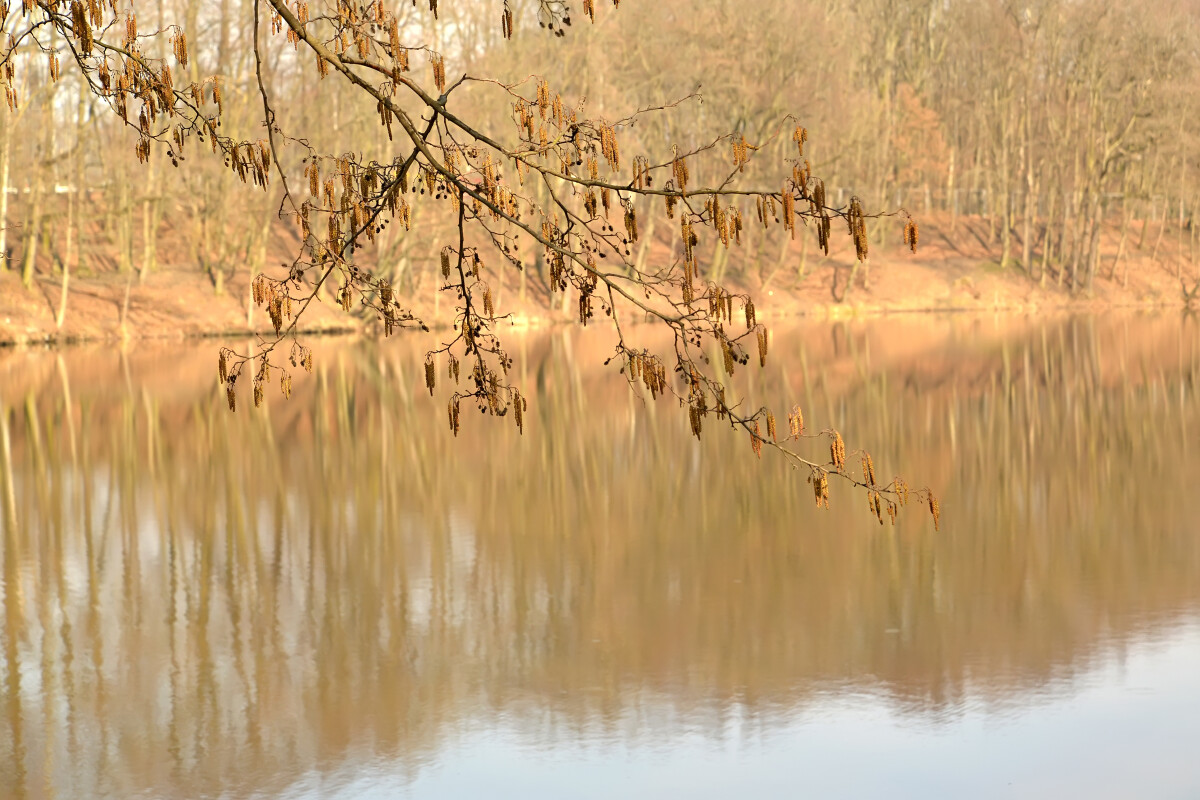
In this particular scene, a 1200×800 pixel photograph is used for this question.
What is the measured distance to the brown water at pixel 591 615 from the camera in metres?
9.41

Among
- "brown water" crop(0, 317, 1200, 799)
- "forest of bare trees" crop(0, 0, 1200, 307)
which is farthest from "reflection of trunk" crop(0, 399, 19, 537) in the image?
"forest of bare trees" crop(0, 0, 1200, 307)

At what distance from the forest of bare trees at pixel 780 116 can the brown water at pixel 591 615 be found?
25106 millimetres

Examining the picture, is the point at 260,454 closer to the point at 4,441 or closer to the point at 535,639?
the point at 4,441

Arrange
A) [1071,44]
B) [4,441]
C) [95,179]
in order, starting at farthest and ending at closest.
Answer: [1071,44] → [95,179] → [4,441]

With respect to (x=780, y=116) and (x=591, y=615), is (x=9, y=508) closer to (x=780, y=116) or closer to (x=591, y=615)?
(x=591, y=615)

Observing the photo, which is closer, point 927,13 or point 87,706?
point 87,706

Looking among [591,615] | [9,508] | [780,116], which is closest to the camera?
[591,615]

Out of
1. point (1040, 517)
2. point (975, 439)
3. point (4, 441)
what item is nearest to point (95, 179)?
point (4, 441)

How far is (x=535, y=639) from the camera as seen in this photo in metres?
12.3

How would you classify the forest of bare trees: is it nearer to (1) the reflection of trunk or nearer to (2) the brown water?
(1) the reflection of trunk

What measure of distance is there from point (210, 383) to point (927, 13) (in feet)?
193

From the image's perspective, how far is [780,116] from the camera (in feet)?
205

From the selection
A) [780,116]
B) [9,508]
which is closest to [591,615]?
[9,508]

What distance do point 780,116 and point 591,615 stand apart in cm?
5119
